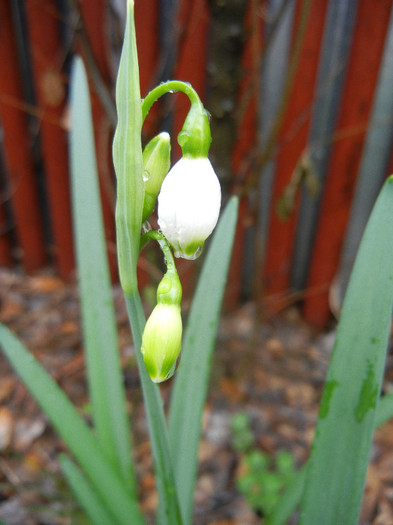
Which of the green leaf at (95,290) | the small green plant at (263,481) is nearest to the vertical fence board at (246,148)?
the green leaf at (95,290)

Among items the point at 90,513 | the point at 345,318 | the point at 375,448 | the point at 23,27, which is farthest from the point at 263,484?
the point at 23,27

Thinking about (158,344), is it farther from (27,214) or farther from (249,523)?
(27,214)

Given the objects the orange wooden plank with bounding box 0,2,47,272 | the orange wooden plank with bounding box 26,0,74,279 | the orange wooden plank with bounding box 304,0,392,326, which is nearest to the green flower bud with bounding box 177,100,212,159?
the orange wooden plank with bounding box 304,0,392,326

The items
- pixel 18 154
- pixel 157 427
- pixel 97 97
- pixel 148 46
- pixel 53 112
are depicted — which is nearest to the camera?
pixel 157 427

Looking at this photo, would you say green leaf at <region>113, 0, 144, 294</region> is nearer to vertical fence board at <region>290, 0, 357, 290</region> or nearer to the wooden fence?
the wooden fence

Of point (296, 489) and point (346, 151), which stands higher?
point (346, 151)

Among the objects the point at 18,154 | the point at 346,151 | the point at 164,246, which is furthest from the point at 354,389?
the point at 18,154

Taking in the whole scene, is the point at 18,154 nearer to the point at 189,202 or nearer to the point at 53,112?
the point at 53,112

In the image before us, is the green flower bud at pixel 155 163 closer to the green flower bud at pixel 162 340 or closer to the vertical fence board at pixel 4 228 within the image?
the green flower bud at pixel 162 340
